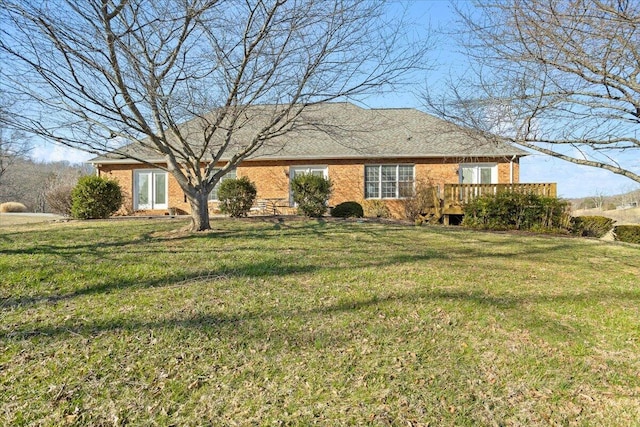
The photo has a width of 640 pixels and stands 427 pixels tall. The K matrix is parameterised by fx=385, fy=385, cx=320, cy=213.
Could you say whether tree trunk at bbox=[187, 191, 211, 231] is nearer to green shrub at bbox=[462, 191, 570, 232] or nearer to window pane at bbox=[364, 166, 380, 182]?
green shrub at bbox=[462, 191, 570, 232]

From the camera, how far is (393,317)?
432 cm

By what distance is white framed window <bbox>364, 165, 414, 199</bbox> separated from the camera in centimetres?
1686

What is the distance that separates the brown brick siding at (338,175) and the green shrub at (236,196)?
4217mm

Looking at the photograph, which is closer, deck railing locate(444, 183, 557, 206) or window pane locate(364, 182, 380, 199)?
deck railing locate(444, 183, 557, 206)

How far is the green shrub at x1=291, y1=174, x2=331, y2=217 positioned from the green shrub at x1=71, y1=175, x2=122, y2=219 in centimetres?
586

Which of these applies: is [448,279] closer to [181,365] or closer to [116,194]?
[181,365]

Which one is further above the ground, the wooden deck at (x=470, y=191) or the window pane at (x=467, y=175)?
the window pane at (x=467, y=175)

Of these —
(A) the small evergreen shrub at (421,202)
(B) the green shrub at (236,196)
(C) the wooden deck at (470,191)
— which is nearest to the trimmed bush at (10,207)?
(B) the green shrub at (236,196)

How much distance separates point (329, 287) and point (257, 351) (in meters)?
1.80

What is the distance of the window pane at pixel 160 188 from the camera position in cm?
1783

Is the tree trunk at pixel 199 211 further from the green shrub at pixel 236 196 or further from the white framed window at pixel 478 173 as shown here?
the white framed window at pixel 478 173

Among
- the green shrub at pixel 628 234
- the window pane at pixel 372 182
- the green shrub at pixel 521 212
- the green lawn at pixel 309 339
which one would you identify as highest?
the window pane at pixel 372 182

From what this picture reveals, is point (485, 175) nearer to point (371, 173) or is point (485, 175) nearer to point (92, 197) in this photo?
point (371, 173)

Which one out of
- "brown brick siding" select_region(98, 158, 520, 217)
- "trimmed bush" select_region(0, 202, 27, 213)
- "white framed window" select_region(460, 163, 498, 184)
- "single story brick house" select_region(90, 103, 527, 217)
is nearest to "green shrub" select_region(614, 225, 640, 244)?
"single story brick house" select_region(90, 103, 527, 217)
